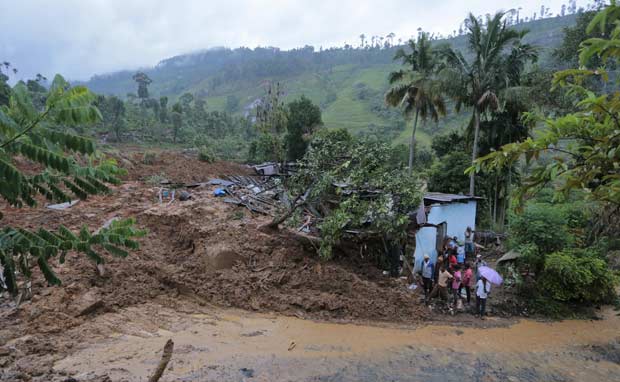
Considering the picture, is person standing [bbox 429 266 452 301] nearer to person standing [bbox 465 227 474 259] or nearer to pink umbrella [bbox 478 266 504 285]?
pink umbrella [bbox 478 266 504 285]

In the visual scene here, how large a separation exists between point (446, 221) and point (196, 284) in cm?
919

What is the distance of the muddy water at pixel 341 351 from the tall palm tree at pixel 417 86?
13.4 meters

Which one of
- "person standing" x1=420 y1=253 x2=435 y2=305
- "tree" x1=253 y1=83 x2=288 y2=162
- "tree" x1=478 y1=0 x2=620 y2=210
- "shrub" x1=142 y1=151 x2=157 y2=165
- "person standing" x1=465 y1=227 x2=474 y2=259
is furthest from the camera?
"shrub" x1=142 y1=151 x2=157 y2=165

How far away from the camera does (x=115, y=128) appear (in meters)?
41.4

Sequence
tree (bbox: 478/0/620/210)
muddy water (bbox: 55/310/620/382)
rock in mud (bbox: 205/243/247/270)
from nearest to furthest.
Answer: tree (bbox: 478/0/620/210), muddy water (bbox: 55/310/620/382), rock in mud (bbox: 205/243/247/270)

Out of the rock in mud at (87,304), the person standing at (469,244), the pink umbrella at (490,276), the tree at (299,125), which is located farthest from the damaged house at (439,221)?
the tree at (299,125)

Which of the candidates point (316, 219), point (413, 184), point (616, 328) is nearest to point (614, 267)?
point (616, 328)

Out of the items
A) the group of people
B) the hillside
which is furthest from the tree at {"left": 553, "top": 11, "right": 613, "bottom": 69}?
the hillside

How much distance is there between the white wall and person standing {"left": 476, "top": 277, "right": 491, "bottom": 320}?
7.54 ft

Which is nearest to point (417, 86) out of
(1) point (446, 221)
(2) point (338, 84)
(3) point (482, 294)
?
(1) point (446, 221)

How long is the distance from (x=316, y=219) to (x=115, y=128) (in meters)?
36.7

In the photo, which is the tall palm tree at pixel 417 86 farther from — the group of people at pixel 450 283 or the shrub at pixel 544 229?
the group of people at pixel 450 283

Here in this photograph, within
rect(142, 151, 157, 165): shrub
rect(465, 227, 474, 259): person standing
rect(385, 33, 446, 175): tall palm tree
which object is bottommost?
rect(465, 227, 474, 259): person standing

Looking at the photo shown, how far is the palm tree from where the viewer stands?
19031mm
